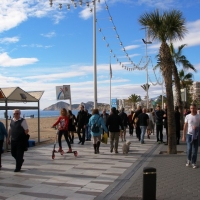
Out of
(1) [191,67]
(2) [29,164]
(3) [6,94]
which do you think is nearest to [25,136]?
(2) [29,164]

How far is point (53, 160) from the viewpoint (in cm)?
1142

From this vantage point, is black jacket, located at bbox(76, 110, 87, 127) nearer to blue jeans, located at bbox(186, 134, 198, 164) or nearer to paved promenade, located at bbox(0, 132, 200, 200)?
paved promenade, located at bbox(0, 132, 200, 200)

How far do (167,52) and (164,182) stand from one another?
6.23 meters

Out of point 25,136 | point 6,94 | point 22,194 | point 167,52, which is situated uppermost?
point 167,52

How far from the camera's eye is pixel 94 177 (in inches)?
340

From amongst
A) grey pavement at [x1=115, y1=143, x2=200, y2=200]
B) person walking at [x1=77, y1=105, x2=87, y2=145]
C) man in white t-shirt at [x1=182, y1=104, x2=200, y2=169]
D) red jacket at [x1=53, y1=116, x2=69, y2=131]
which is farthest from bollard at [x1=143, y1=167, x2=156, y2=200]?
person walking at [x1=77, y1=105, x2=87, y2=145]

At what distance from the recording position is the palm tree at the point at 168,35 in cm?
1268

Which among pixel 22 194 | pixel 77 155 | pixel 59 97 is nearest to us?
pixel 22 194

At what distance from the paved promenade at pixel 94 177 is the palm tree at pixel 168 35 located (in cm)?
114

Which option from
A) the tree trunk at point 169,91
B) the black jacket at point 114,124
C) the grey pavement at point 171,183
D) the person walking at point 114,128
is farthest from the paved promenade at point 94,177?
the black jacket at point 114,124

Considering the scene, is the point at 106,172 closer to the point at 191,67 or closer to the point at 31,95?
the point at 31,95

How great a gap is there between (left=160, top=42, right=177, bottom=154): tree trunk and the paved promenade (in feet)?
1.85

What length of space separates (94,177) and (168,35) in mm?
6608

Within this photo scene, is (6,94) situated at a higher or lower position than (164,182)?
higher
